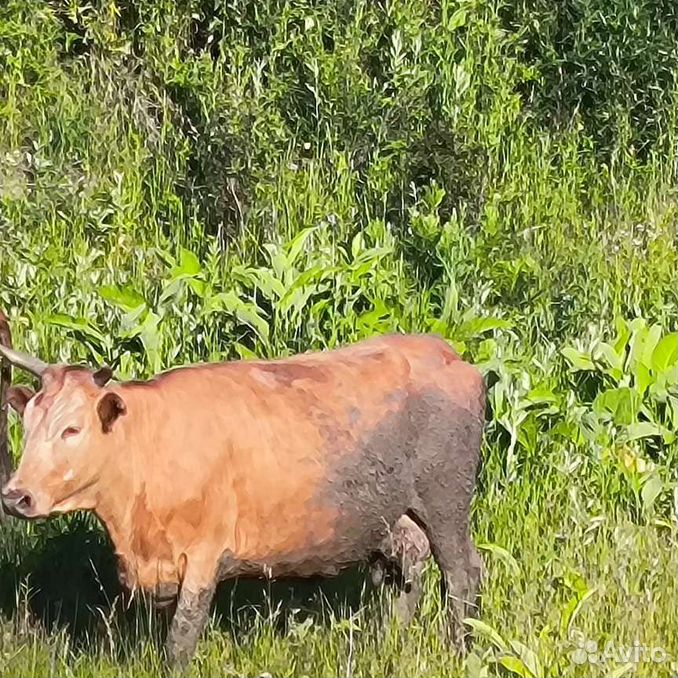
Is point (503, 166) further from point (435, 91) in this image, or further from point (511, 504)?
point (511, 504)

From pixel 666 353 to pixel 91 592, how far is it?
269 centimetres

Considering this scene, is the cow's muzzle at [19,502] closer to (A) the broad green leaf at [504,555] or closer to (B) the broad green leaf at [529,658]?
(B) the broad green leaf at [529,658]

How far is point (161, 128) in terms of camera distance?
30.8 feet

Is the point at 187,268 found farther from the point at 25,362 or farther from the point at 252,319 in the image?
the point at 25,362

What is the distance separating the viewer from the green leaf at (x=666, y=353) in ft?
21.5

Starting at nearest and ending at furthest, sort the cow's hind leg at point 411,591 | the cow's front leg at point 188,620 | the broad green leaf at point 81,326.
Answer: the cow's front leg at point 188,620
the cow's hind leg at point 411,591
the broad green leaf at point 81,326

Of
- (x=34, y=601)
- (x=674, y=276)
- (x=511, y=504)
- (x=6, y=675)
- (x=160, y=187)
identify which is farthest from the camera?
(x=160, y=187)

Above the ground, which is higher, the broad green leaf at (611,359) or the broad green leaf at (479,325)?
the broad green leaf at (479,325)

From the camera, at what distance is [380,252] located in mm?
6898

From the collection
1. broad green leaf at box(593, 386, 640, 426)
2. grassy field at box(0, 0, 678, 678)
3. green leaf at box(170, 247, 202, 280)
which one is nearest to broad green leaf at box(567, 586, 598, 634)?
grassy field at box(0, 0, 678, 678)

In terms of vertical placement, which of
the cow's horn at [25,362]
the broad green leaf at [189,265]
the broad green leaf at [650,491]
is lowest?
the broad green leaf at [650,491]

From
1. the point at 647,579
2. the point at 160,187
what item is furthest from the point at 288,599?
the point at 160,187

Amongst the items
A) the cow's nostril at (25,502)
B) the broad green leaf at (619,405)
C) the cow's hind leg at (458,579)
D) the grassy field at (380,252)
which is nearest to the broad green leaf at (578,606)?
the grassy field at (380,252)

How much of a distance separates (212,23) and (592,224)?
276cm
